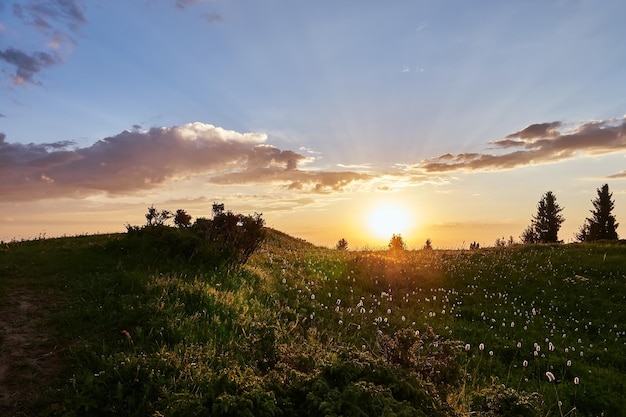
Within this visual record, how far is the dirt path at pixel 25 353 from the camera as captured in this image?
22.6 feet

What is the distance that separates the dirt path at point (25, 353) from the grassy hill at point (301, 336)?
3cm

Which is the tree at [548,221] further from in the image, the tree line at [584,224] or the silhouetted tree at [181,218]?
the silhouetted tree at [181,218]

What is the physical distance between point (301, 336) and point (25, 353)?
18.0 feet

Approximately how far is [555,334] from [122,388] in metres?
11.7

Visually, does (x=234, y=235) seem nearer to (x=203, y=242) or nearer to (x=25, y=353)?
(x=203, y=242)

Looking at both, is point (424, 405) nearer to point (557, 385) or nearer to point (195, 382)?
point (195, 382)

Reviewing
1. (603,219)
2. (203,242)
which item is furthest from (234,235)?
(603,219)

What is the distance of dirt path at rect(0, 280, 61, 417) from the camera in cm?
689

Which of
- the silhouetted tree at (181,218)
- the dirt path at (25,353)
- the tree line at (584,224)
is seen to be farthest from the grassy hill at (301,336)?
the tree line at (584,224)

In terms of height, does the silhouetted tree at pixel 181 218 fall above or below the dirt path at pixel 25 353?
above

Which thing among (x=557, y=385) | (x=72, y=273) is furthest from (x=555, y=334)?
(x=72, y=273)

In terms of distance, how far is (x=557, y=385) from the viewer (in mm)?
9359

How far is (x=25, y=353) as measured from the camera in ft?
27.0

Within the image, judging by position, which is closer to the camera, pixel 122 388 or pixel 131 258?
pixel 122 388
